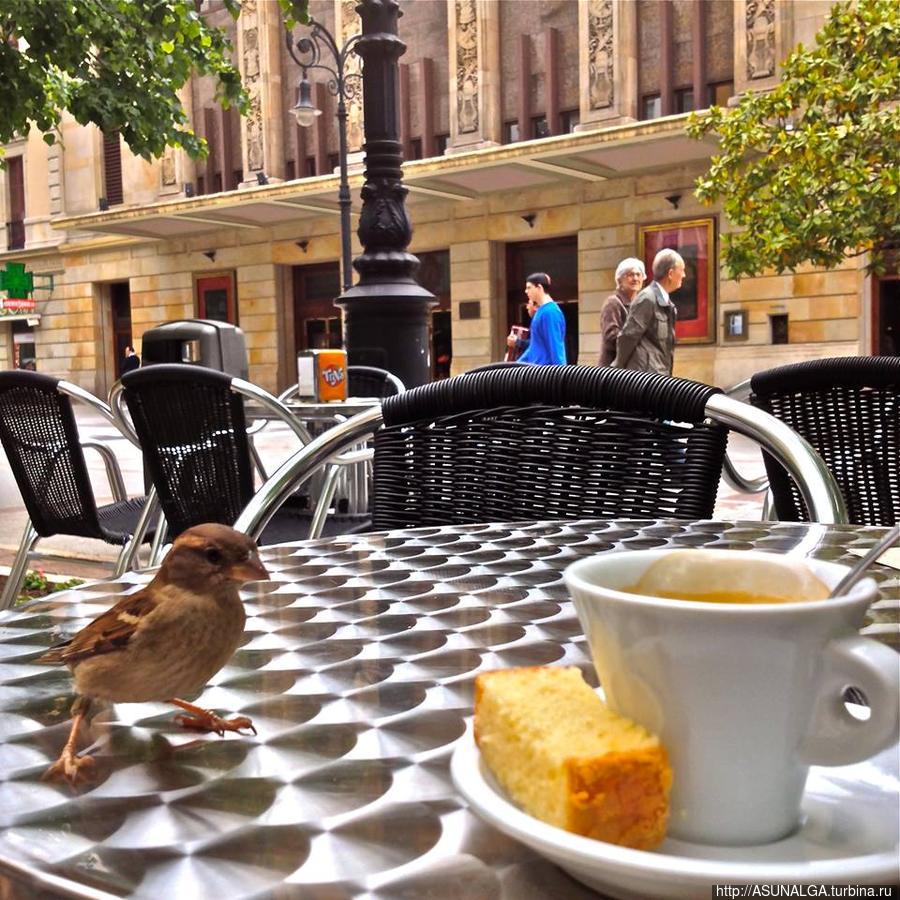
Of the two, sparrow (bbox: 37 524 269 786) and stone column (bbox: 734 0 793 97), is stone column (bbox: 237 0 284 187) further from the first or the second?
sparrow (bbox: 37 524 269 786)

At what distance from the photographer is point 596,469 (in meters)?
1.83

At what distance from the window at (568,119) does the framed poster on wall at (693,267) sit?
8.63 feet

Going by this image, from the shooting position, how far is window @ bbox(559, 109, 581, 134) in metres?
20.5

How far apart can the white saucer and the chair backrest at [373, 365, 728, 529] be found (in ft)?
3.99

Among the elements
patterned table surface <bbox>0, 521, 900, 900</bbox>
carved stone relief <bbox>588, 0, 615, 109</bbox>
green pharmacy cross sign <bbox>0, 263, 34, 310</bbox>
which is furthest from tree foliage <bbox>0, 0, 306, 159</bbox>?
green pharmacy cross sign <bbox>0, 263, 34, 310</bbox>

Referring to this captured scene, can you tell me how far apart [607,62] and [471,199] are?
157 inches

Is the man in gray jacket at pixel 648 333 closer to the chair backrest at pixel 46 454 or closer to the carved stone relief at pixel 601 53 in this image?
the chair backrest at pixel 46 454

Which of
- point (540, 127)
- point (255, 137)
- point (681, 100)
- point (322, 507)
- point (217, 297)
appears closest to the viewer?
point (322, 507)

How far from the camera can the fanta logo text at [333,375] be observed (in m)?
4.17

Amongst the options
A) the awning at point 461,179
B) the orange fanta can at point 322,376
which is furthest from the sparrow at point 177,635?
the awning at point 461,179

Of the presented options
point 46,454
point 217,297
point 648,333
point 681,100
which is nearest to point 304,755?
point 46,454

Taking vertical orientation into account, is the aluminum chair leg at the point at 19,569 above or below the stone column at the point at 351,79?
below

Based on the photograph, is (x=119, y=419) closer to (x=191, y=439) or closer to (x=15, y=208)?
(x=191, y=439)

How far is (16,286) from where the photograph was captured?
28.7 m
